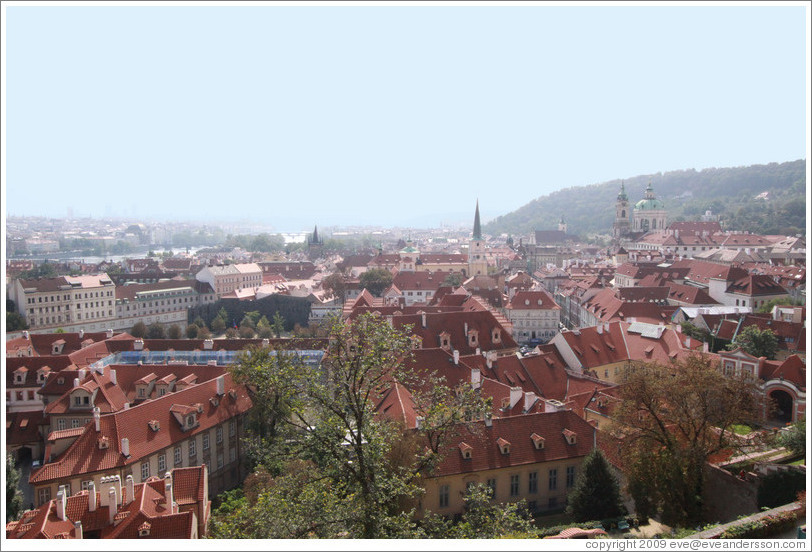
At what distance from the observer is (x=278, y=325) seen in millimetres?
53344

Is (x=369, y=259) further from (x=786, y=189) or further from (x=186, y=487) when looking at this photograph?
(x=786, y=189)

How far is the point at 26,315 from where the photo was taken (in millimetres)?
52156

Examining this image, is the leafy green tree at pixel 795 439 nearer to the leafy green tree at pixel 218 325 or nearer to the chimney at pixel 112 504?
the chimney at pixel 112 504

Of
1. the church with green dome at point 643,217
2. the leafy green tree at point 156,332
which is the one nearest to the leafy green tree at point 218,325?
the leafy green tree at point 156,332

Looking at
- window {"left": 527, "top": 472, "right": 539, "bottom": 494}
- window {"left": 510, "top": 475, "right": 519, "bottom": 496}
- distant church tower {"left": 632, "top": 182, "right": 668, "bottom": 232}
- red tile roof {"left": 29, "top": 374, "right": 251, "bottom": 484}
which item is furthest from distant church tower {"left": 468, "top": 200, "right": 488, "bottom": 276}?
window {"left": 510, "top": 475, "right": 519, "bottom": 496}

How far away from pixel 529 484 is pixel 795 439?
25.0 ft

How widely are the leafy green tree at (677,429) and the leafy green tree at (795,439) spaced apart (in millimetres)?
2083

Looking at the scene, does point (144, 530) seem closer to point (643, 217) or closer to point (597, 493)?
point (597, 493)

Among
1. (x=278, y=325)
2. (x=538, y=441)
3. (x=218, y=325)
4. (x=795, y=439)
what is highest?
(x=795, y=439)

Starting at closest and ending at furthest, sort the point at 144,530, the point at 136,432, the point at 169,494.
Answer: the point at 144,530 < the point at 169,494 < the point at 136,432

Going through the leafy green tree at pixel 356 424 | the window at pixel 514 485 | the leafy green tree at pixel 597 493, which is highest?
the leafy green tree at pixel 356 424

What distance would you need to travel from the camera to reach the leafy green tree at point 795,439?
17.5 meters

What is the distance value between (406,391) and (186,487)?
797 centimetres

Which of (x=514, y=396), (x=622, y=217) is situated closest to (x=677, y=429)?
(x=514, y=396)
